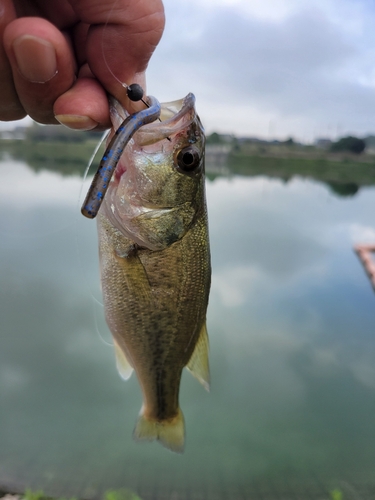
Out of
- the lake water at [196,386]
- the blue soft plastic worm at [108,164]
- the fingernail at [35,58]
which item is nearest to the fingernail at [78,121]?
the fingernail at [35,58]

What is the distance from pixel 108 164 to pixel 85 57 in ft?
2.05

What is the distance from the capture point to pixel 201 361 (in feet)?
5.03

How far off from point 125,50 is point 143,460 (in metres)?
5.30

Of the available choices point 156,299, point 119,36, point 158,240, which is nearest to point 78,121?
point 119,36

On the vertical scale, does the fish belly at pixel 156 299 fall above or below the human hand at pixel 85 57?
below

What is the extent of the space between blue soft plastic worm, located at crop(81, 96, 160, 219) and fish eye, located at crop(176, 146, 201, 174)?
0.24 meters

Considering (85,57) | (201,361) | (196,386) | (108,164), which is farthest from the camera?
(196,386)

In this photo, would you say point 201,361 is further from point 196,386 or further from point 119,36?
point 196,386

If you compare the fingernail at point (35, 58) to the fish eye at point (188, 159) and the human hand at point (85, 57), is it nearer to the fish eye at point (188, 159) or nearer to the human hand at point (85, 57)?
the human hand at point (85, 57)

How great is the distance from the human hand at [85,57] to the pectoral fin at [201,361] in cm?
92

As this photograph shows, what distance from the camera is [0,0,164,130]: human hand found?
1.08m

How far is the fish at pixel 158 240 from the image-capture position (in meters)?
1.21

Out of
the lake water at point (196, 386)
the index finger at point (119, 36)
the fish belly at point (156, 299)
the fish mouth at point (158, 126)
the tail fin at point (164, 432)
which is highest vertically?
the index finger at point (119, 36)

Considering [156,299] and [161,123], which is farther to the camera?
[156,299]
